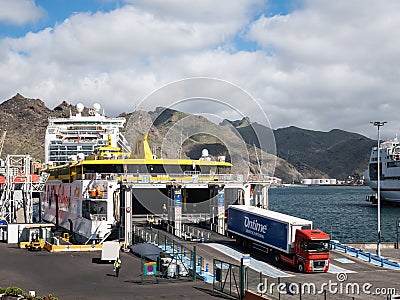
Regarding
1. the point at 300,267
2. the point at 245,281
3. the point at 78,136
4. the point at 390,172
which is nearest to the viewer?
the point at 245,281

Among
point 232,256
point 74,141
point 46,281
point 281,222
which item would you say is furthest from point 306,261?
point 74,141

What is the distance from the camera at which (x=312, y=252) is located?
31.0 m

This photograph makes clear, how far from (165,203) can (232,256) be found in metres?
16.6

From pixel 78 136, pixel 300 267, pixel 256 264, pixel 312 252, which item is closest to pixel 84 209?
pixel 256 264

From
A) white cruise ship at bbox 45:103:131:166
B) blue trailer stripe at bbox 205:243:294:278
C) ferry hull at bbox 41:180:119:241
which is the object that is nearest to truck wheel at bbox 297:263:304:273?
blue trailer stripe at bbox 205:243:294:278

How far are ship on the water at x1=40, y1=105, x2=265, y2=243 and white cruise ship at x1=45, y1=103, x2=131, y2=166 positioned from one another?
19898 millimetres

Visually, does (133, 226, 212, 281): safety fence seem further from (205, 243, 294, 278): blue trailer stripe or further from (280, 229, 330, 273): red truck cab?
(280, 229, 330, 273): red truck cab

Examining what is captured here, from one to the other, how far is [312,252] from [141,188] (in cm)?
1879

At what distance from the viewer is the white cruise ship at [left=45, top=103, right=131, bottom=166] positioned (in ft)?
250

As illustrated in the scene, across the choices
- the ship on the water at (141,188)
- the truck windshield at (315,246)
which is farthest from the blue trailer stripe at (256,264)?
the ship on the water at (141,188)

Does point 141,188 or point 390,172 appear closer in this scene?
point 141,188

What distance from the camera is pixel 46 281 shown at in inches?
1152

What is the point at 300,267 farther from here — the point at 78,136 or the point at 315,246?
the point at 78,136

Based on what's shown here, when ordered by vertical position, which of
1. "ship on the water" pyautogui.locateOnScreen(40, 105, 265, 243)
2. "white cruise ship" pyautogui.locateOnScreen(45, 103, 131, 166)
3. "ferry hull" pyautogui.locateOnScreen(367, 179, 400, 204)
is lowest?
"ferry hull" pyautogui.locateOnScreen(367, 179, 400, 204)
